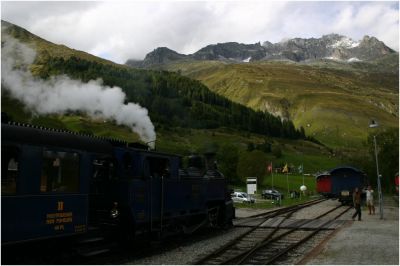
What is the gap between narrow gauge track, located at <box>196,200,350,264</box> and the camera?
12.3 meters

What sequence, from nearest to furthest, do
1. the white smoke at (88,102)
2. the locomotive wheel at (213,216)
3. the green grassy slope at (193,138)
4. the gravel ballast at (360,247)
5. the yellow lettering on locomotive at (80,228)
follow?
the yellow lettering on locomotive at (80,228), the gravel ballast at (360,247), the locomotive wheel at (213,216), the white smoke at (88,102), the green grassy slope at (193,138)

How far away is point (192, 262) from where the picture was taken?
12.0 meters

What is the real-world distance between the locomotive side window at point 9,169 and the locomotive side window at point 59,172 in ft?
2.29

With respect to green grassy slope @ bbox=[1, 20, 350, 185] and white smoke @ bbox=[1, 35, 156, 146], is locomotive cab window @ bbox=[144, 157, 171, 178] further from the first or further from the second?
white smoke @ bbox=[1, 35, 156, 146]

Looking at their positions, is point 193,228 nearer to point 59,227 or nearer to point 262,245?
point 262,245

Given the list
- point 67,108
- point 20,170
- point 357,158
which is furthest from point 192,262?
point 357,158

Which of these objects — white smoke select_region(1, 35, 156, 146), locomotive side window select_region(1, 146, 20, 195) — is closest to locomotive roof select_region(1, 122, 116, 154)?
locomotive side window select_region(1, 146, 20, 195)

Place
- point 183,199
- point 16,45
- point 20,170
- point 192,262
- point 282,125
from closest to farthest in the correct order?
point 20,170 → point 192,262 → point 183,199 → point 16,45 → point 282,125

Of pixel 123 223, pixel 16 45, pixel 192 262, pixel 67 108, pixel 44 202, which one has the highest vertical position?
pixel 16 45

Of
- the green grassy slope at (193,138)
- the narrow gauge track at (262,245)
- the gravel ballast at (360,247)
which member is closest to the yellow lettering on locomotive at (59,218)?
the narrow gauge track at (262,245)

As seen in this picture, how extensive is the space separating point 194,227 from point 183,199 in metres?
1.67

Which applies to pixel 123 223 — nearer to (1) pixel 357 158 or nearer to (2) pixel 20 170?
(2) pixel 20 170

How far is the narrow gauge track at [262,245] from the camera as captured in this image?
12.3 metres

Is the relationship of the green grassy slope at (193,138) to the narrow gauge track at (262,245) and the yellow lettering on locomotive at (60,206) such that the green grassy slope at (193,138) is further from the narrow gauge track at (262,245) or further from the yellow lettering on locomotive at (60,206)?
the yellow lettering on locomotive at (60,206)
